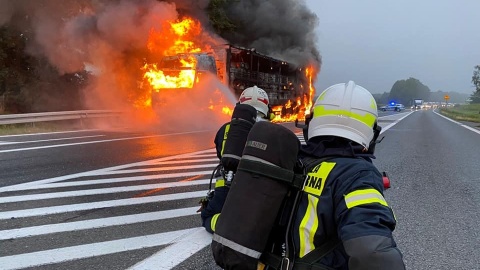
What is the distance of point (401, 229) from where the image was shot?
14.3 feet

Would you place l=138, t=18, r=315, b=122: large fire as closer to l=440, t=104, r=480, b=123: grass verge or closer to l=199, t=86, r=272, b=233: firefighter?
l=199, t=86, r=272, b=233: firefighter

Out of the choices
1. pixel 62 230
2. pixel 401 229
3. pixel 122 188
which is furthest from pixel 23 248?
pixel 401 229

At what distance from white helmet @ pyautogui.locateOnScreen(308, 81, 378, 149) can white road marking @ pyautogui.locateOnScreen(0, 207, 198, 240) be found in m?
3.27

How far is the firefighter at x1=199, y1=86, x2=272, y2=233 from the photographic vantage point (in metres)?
2.78

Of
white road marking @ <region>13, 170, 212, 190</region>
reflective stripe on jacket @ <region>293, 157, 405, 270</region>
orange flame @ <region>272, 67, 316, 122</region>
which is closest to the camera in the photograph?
reflective stripe on jacket @ <region>293, 157, 405, 270</region>

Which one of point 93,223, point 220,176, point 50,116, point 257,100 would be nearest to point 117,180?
point 93,223

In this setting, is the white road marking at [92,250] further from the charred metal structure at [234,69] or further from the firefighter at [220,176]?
the charred metal structure at [234,69]

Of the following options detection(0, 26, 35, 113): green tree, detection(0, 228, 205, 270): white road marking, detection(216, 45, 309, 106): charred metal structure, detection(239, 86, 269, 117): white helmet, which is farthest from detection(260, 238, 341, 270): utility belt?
detection(0, 26, 35, 113): green tree

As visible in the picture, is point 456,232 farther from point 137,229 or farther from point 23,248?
point 23,248

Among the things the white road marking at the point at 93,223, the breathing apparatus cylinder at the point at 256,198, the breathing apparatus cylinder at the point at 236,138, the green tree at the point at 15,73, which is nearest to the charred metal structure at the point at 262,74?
the green tree at the point at 15,73

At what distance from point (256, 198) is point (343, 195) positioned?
0.31 m

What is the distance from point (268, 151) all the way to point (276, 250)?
0.40 meters

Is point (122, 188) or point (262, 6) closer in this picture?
point (122, 188)

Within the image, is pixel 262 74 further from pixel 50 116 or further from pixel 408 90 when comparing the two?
pixel 408 90
